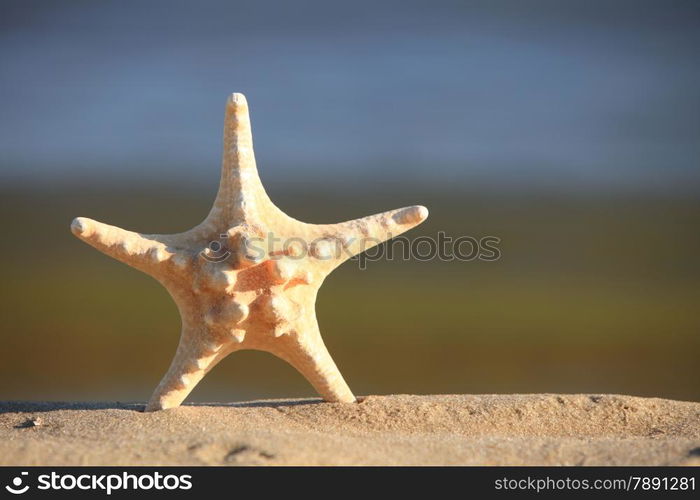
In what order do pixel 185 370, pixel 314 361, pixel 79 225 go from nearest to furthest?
pixel 79 225
pixel 185 370
pixel 314 361

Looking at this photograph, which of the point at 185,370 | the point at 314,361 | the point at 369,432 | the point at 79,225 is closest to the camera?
the point at 369,432

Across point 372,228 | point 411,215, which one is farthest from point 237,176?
point 411,215

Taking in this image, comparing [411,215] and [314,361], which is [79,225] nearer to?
[314,361]

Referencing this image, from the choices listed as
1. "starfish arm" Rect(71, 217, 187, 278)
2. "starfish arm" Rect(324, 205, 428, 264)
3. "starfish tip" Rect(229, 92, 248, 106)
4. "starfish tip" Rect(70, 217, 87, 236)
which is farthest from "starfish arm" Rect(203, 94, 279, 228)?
"starfish tip" Rect(70, 217, 87, 236)

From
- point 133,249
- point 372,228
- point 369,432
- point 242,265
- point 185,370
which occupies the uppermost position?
point 372,228

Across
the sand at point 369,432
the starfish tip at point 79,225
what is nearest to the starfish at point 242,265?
the starfish tip at point 79,225

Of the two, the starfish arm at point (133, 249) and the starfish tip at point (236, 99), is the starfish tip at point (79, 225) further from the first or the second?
the starfish tip at point (236, 99)

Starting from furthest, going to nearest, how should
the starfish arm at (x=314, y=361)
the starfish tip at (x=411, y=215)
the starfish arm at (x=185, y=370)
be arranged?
the starfish tip at (x=411, y=215) < the starfish arm at (x=314, y=361) < the starfish arm at (x=185, y=370)
